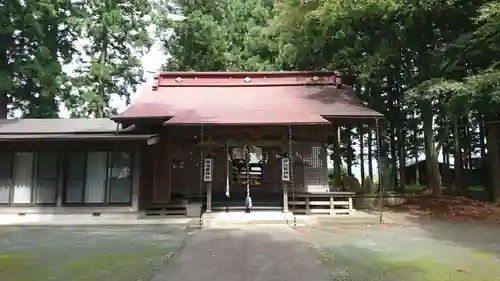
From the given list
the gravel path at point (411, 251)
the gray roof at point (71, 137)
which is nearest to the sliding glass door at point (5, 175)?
the gray roof at point (71, 137)

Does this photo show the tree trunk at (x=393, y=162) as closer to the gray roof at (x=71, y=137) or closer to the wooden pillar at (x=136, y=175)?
the wooden pillar at (x=136, y=175)

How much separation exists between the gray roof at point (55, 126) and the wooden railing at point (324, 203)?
6.59 meters

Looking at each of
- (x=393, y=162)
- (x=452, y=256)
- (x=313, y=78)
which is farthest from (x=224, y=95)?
(x=393, y=162)

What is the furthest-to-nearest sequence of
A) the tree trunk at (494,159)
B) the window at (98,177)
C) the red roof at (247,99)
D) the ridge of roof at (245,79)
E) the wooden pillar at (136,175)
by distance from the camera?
the ridge of roof at (245,79) < the tree trunk at (494,159) < the window at (98,177) < the wooden pillar at (136,175) < the red roof at (247,99)

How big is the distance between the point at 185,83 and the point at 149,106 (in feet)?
8.80

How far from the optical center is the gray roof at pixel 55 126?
524 inches

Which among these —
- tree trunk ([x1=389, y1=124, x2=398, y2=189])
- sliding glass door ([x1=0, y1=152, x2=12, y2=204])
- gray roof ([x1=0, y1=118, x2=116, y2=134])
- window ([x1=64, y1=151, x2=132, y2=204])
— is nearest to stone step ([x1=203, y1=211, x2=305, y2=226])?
window ([x1=64, y1=151, x2=132, y2=204])

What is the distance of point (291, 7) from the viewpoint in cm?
1593

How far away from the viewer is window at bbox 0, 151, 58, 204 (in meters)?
12.7

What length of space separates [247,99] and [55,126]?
6.91 m

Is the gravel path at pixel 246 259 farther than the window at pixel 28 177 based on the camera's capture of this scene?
No

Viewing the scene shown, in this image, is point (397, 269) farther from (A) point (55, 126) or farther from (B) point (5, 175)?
(A) point (55, 126)

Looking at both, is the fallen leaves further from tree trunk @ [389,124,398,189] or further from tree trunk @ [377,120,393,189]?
tree trunk @ [377,120,393,189]

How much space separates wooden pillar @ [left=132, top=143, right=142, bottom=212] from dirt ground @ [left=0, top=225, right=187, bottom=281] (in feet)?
4.91
